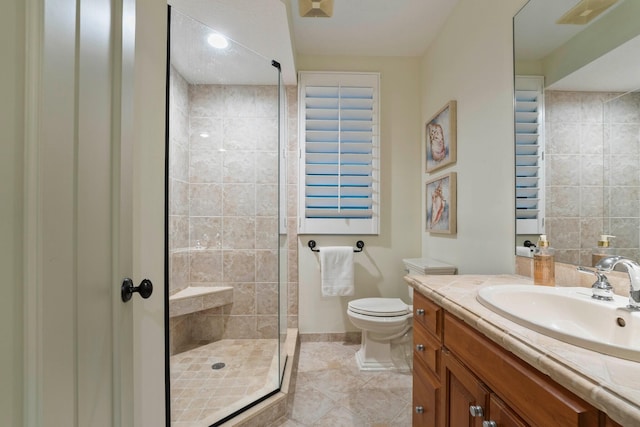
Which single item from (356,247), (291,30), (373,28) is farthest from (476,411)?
(373,28)

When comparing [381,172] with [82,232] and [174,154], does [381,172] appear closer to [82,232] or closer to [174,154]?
[174,154]

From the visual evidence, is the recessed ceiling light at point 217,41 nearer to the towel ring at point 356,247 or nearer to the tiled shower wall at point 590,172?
the towel ring at point 356,247

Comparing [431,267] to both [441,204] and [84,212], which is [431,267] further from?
[84,212]

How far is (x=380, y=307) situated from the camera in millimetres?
2111

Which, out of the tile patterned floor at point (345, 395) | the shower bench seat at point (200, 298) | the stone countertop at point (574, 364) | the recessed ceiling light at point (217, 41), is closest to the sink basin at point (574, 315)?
the stone countertop at point (574, 364)

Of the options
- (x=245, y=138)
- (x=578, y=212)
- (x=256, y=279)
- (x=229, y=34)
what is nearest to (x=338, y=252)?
(x=256, y=279)

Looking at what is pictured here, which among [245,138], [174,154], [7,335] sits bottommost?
[7,335]

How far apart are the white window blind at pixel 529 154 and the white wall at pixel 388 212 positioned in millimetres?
1212

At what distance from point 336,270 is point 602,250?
168 cm

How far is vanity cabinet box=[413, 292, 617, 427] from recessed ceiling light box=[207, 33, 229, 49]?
2.01m

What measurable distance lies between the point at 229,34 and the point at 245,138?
0.74m

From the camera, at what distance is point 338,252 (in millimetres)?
2395

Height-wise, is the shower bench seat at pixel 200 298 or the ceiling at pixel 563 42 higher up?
the ceiling at pixel 563 42

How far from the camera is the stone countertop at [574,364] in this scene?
1.42ft
